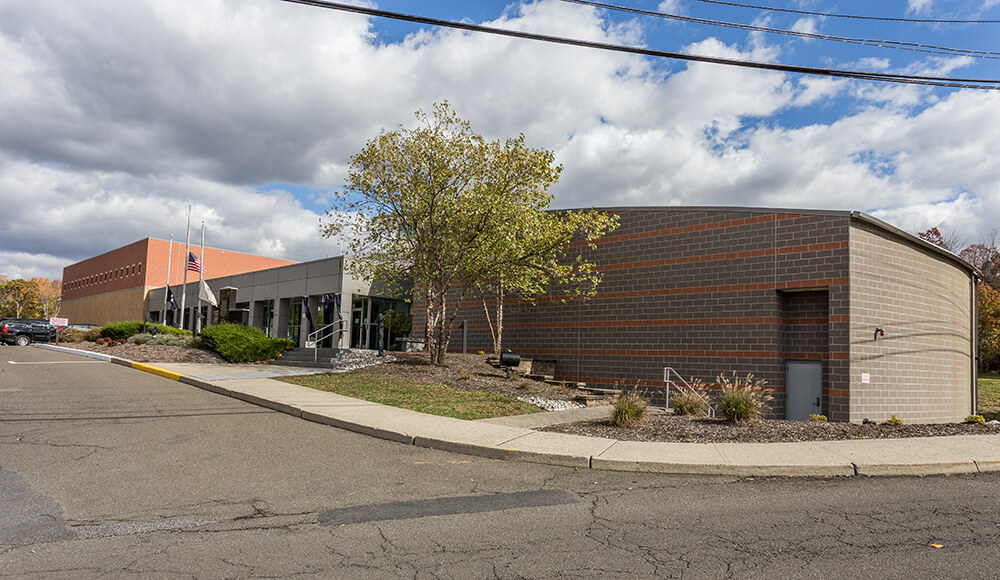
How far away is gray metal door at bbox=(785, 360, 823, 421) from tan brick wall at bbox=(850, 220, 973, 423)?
3.18ft

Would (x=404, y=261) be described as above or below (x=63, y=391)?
above

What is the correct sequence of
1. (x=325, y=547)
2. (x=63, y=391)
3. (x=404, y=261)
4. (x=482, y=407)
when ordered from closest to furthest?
(x=325, y=547), (x=482, y=407), (x=63, y=391), (x=404, y=261)

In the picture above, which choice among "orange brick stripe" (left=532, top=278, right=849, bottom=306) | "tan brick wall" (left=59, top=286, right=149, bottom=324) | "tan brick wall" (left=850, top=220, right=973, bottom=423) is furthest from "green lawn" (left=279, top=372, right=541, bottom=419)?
"tan brick wall" (left=59, top=286, right=149, bottom=324)

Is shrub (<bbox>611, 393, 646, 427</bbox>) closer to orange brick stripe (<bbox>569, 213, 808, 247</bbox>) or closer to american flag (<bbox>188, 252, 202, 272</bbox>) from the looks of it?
orange brick stripe (<bbox>569, 213, 808, 247</bbox>)

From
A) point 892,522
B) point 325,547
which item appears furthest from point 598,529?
point 892,522

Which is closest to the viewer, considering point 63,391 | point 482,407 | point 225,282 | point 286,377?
point 482,407

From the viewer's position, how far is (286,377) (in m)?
18.0

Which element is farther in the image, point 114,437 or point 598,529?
point 114,437

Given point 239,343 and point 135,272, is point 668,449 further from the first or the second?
point 135,272

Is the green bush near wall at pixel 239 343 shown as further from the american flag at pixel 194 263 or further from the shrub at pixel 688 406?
the shrub at pixel 688 406

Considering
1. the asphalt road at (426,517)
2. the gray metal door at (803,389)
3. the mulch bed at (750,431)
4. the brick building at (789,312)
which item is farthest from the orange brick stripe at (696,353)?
the asphalt road at (426,517)

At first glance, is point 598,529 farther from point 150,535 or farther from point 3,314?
point 3,314

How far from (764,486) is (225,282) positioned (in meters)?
42.9

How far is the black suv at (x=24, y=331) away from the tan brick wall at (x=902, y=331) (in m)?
43.3
